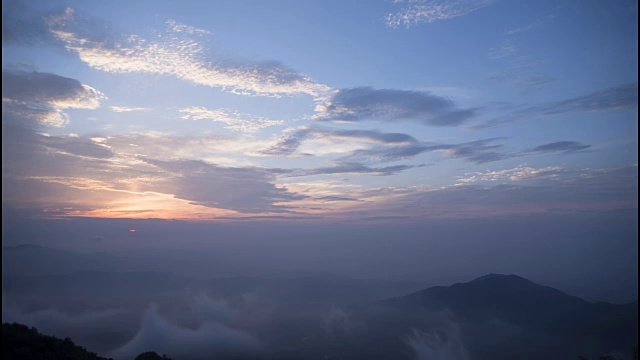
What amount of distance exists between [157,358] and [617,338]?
25366 centimetres

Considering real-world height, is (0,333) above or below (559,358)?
above

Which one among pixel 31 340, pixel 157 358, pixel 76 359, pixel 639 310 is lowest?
pixel 639 310

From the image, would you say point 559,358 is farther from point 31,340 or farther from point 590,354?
point 31,340

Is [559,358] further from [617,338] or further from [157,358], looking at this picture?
[157,358]

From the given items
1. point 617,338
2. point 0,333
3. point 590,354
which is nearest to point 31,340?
point 0,333

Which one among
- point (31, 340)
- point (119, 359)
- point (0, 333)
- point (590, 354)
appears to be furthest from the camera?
point (119, 359)

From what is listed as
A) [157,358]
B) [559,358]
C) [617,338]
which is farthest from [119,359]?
[617,338]

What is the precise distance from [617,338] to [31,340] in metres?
267

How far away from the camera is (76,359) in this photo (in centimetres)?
3356

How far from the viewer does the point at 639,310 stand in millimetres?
199625

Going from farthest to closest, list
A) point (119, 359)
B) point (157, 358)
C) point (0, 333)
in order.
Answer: point (119, 359)
point (157, 358)
point (0, 333)

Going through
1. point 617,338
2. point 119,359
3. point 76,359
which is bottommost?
point 119,359

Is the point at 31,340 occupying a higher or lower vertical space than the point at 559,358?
higher

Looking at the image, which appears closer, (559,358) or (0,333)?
→ (0,333)
